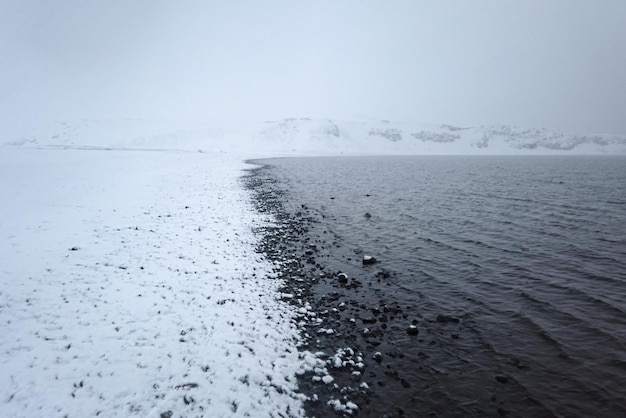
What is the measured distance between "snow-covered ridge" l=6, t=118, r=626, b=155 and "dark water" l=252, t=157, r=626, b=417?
112 metres

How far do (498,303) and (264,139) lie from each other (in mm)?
153664

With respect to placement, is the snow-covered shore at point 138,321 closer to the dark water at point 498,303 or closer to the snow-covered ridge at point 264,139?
the dark water at point 498,303

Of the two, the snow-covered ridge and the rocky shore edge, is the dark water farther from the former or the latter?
the snow-covered ridge

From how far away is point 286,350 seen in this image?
9.23m

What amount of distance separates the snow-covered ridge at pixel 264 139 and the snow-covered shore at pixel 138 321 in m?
113

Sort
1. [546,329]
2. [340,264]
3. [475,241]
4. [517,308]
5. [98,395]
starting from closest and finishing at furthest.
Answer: [98,395]
[546,329]
[517,308]
[340,264]
[475,241]

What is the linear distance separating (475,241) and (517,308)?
27.6ft

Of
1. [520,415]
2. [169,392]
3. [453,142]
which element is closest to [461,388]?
[520,415]

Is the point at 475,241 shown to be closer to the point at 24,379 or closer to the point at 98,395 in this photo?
the point at 98,395

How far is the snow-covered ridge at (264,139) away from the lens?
466 ft

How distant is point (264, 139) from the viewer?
15688cm

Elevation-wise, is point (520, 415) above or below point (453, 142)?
below

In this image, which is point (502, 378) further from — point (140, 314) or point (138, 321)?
point (140, 314)

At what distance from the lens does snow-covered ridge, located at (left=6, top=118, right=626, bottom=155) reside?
142000mm
